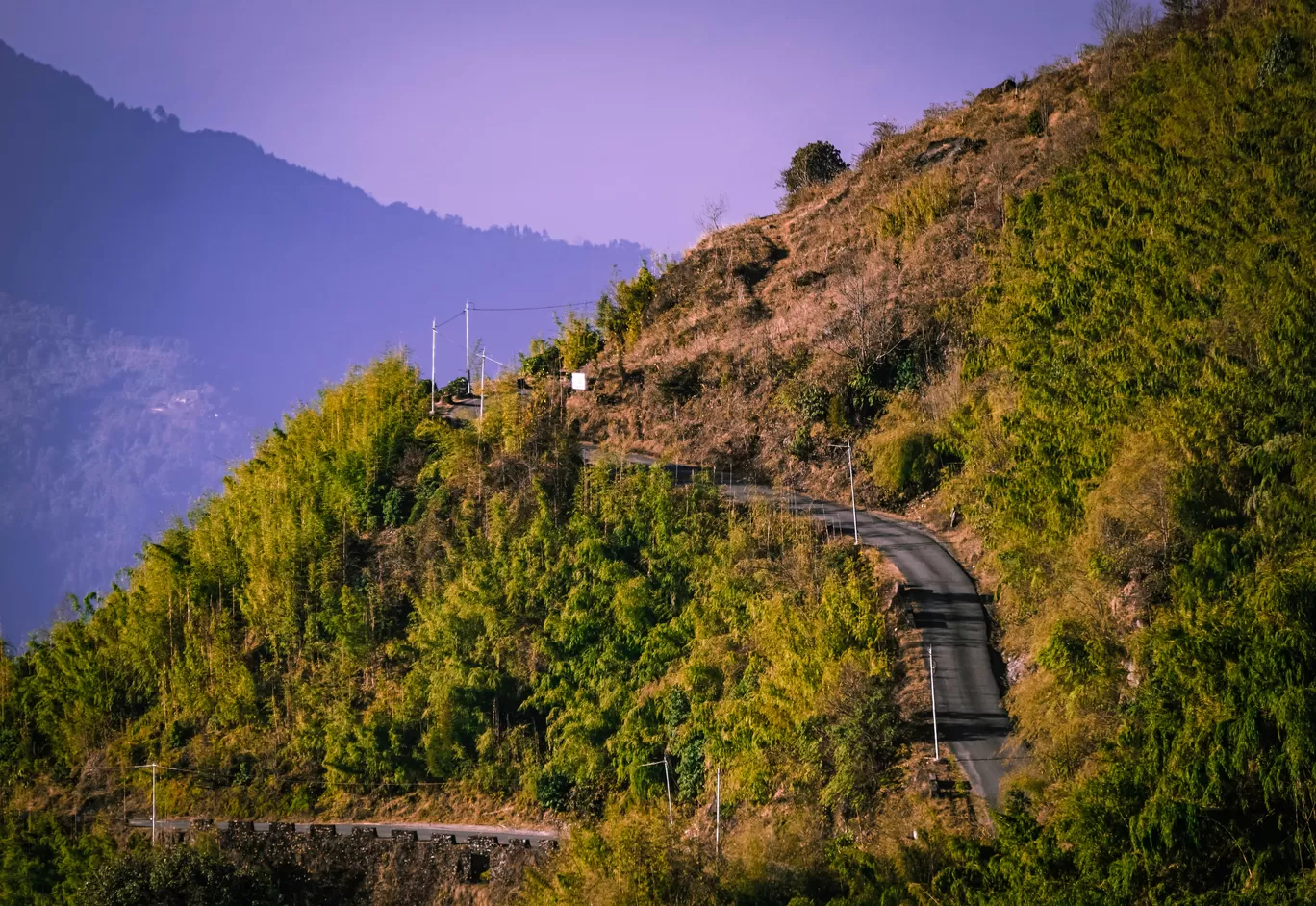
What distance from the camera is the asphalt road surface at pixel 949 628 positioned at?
3073 cm

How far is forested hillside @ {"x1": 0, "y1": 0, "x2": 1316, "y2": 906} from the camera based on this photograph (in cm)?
2573

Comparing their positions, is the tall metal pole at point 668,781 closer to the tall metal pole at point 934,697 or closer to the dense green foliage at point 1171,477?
the tall metal pole at point 934,697

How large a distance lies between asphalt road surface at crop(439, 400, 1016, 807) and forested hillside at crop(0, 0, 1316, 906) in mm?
786

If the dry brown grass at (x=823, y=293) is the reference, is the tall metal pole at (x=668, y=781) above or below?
below

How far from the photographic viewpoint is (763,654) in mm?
36156

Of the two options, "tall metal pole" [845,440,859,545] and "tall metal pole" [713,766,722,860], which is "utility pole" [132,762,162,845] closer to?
"tall metal pole" [713,766,722,860]

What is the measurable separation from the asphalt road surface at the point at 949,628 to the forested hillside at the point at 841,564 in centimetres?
79

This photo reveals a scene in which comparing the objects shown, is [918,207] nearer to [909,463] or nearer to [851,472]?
[909,463]

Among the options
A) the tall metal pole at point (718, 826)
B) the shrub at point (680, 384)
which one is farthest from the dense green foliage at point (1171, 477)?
the shrub at point (680, 384)

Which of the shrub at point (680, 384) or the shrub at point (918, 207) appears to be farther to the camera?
the shrub at point (918, 207)

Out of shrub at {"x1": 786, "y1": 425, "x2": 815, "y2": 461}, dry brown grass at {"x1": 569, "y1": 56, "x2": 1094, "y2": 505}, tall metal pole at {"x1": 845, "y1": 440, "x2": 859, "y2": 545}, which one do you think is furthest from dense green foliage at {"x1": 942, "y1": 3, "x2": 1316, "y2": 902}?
shrub at {"x1": 786, "y1": 425, "x2": 815, "y2": 461}

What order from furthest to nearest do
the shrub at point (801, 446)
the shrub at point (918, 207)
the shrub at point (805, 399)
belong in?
the shrub at point (918, 207), the shrub at point (805, 399), the shrub at point (801, 446)

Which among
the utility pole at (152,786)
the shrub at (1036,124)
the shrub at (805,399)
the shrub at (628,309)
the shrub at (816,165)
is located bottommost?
the utility pole at (152,786)

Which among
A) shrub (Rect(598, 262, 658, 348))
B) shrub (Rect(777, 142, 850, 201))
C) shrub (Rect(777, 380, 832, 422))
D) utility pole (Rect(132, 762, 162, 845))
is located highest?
shrub (Rect(777, 142, 850, 201))
